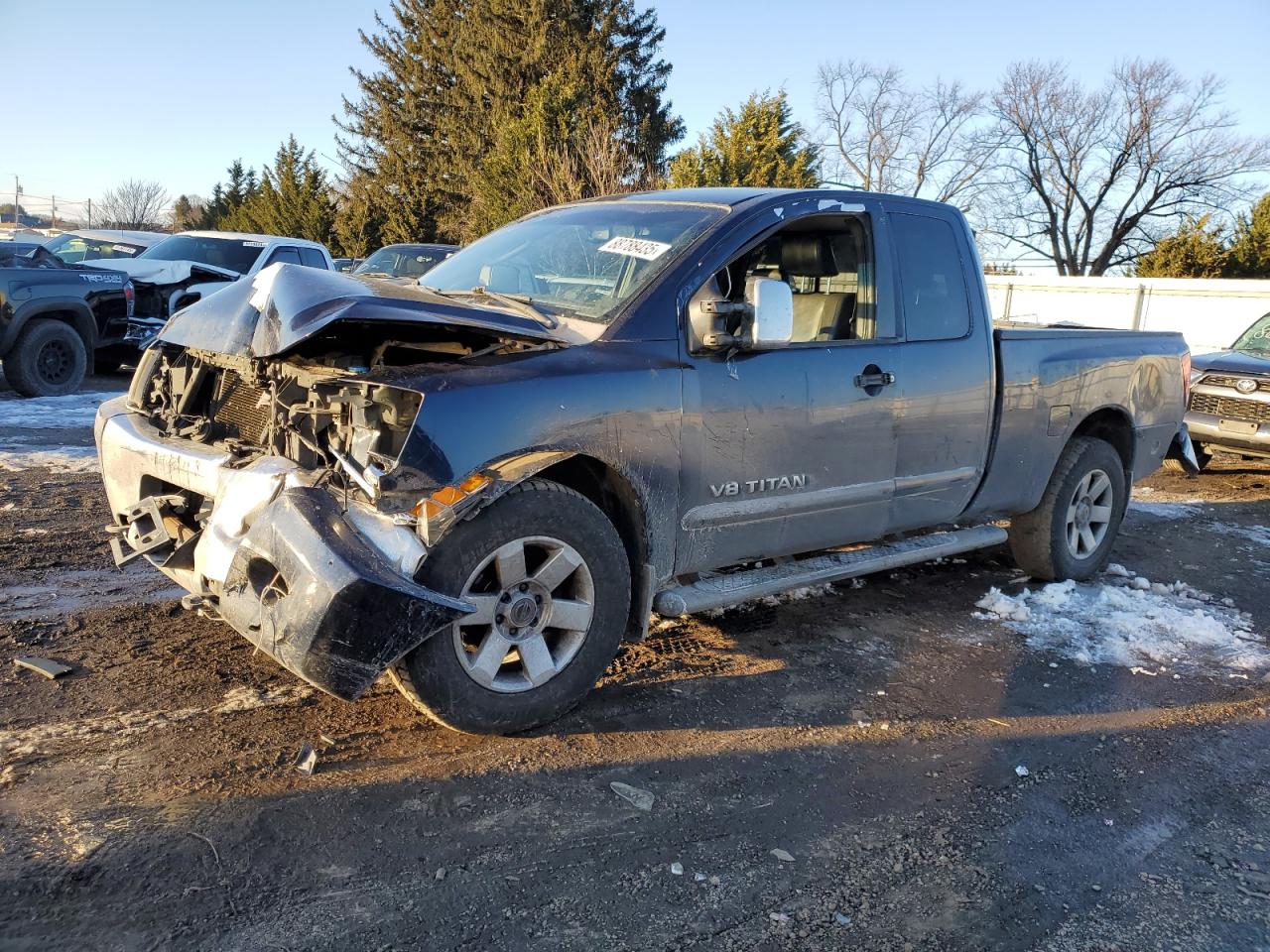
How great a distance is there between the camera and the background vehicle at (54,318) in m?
9.96

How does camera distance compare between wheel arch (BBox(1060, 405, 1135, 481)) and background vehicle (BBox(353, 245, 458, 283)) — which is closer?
wheel arch (BBox(1060, 405, 1135, 481))

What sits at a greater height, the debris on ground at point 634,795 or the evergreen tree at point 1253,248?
the evergreen tree at point 1253,248

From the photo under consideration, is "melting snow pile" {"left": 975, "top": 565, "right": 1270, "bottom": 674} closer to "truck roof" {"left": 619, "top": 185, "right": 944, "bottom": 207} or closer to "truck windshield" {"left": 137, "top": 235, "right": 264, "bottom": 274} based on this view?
"truck roof" {"left": 619, "top": 185, "right": 944, "bottom": 207}

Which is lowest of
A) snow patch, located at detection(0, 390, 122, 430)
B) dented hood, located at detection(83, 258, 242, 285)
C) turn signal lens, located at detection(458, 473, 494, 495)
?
snow patch, located at detection(0, 390, 122, 430)

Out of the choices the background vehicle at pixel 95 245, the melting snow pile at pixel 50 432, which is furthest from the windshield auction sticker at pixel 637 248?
the background vehicle at pixel 95 245

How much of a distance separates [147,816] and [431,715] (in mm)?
845

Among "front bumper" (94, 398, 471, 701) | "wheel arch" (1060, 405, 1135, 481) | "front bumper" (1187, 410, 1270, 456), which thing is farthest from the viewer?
"front bumper" (1187, 410, 1270, 456)

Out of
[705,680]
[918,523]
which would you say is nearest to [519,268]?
[705,680]

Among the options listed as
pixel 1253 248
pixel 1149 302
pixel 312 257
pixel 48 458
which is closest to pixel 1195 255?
pixel 1253 248

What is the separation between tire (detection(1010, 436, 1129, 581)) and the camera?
5.52 m

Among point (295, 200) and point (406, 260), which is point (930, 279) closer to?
point (406, 260)

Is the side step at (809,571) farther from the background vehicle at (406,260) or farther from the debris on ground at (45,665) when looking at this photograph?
the background vehicle at (406,260)

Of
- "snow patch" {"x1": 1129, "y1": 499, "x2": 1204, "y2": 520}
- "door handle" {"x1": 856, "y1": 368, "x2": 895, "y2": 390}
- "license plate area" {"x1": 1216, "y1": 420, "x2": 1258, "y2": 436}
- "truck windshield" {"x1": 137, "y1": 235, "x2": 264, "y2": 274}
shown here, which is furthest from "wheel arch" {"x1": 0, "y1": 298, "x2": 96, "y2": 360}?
"license plate area" {"x1": 1216, "y1": 420, "x2": 1258, "y2": 436}

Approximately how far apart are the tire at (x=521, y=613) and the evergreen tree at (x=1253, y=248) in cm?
3222
